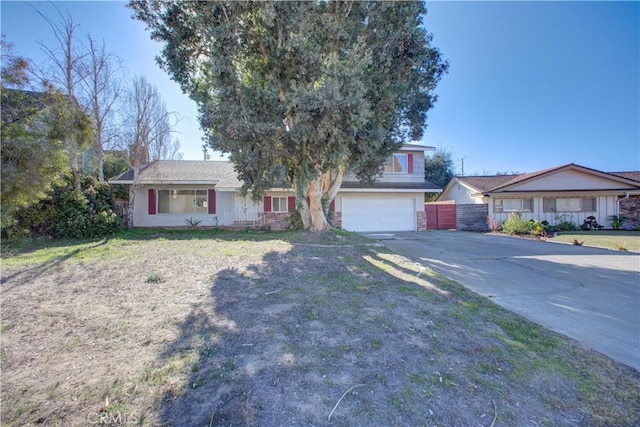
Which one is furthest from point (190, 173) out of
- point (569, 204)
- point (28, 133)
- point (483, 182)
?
point (569, 204)

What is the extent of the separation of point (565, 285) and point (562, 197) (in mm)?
17097

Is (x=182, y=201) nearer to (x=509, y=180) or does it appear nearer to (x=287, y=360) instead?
(x=287, y=360)

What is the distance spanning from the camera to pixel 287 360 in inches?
106

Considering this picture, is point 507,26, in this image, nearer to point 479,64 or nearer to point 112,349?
point 479,64

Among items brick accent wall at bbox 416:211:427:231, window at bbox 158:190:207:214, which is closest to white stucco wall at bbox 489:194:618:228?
brick accent wall at bbox 416:211:427:231

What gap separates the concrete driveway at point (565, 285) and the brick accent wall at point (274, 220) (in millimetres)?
8100

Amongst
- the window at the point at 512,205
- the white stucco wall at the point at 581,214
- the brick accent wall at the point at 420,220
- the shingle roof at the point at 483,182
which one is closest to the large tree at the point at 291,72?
the brick accent wall at the point at 420,220

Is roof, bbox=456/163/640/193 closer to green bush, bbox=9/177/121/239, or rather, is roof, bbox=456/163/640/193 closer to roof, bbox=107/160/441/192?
roof, bbox=107/160/441/192

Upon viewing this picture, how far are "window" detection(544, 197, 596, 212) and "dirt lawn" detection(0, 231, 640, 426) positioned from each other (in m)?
18.7

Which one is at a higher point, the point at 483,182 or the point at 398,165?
the point at 398,165

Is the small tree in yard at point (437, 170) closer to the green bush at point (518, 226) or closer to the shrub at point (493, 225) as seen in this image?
the shrub at point (493, 225)

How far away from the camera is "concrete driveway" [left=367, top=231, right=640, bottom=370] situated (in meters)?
3.70

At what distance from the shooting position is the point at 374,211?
56.4ft

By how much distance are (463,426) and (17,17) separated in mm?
13241
